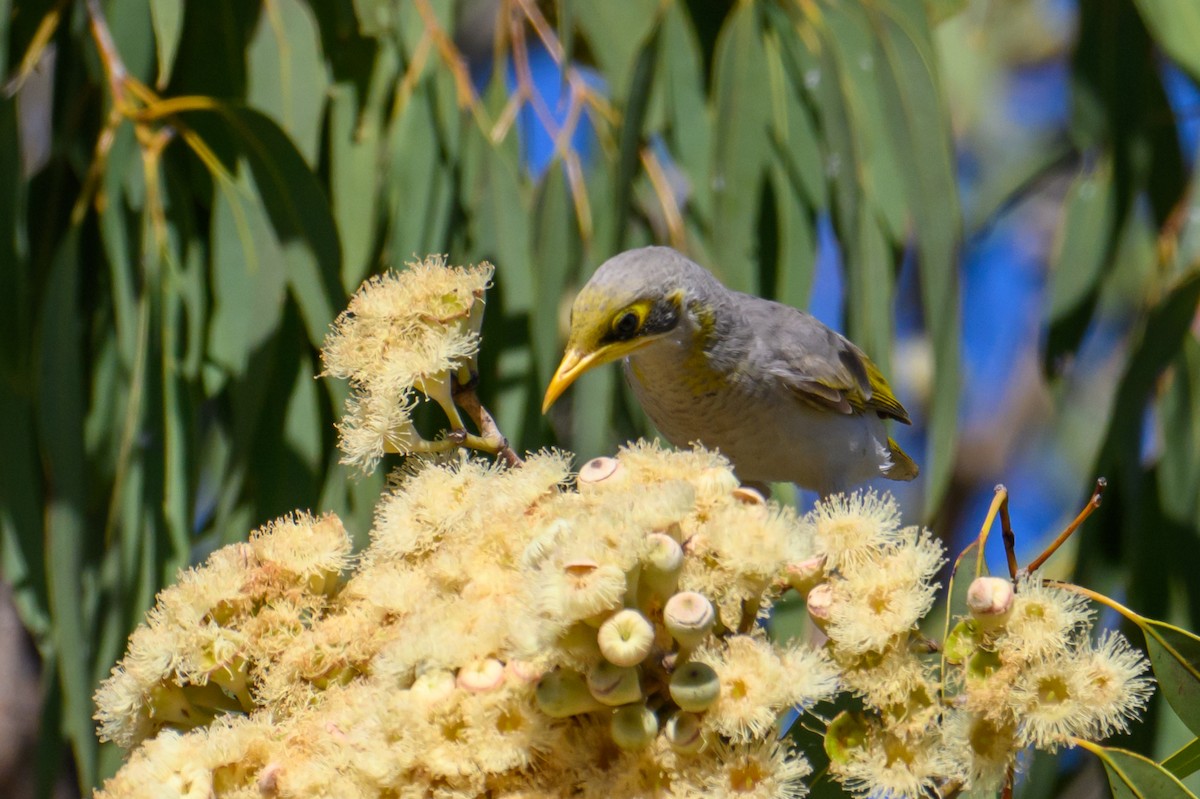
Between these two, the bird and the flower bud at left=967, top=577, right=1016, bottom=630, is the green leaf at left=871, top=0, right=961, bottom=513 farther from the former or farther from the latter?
the flower bud at left=967, top=577, right=1016, bottom=630

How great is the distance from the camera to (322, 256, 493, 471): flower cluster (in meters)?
1.62

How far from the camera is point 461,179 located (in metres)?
3.46

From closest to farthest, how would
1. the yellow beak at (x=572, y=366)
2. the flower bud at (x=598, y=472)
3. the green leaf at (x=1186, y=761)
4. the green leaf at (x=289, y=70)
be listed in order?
1. the flower bud at (x=598, y=472)
2. the green leaf at (x=1186, y=761)
3. the yellow beak at (x=572, y=366)
4. the green leaf at (x=289, y=70)

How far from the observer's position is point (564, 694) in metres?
1.24

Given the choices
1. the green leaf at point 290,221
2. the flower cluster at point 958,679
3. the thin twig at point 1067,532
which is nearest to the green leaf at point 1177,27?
the green leaf at point 290,221

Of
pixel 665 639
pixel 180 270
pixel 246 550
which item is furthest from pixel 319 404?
pixel 665 639

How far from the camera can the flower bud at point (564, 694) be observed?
124cm

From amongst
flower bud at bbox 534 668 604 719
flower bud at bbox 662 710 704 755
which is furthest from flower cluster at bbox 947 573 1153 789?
flower bud at bbox 534 668 604 719

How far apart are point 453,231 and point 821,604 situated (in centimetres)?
223

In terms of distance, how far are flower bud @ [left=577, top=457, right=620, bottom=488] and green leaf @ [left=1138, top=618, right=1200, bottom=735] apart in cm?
65

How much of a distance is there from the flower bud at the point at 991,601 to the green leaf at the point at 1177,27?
2.38 m

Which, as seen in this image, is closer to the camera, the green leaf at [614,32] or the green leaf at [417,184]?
the green leaf at [417,184]

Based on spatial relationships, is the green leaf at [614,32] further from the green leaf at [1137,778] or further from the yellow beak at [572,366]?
the green leaf at [1137,778]

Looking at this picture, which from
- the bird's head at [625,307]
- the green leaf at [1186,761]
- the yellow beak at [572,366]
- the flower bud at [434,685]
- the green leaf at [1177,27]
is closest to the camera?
the flower bud at [434,685]
